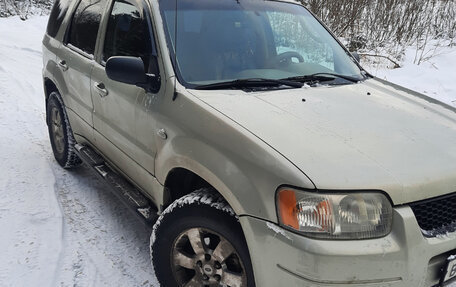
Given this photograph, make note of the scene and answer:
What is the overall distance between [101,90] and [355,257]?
229 centimetres

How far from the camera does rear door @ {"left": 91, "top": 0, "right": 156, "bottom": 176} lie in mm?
2766

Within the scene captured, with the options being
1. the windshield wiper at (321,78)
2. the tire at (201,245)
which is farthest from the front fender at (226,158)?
the windshield wiper at (321,78)

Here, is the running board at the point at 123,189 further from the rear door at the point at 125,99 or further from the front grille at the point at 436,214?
the front grille at the point at 436,214

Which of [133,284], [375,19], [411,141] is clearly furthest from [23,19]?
[411,141]

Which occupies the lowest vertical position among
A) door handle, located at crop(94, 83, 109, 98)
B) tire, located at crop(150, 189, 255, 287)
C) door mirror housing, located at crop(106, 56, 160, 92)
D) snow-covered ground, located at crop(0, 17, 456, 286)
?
snow-covered ground, located at crop(0, 17, 456, 286)

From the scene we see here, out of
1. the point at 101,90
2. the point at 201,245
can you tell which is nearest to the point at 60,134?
the point at 101,90

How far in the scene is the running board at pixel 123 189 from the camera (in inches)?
112

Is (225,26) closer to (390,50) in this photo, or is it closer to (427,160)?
(427,160)

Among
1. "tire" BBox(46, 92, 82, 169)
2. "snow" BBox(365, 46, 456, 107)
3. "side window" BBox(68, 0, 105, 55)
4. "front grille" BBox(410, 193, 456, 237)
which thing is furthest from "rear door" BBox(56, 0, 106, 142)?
"snow" BBox(365, 46, 456, 107)

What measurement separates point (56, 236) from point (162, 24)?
5.98 ft

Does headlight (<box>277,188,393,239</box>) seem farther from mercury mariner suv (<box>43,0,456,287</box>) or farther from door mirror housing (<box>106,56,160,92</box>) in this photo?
door mirror housing (<box>106,56,160,92</box>)

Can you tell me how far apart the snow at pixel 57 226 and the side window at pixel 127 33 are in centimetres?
135

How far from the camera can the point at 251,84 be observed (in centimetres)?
267

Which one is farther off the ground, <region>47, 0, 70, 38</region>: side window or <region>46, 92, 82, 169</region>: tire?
<region>47, 0, 70, 38</region>: side window
